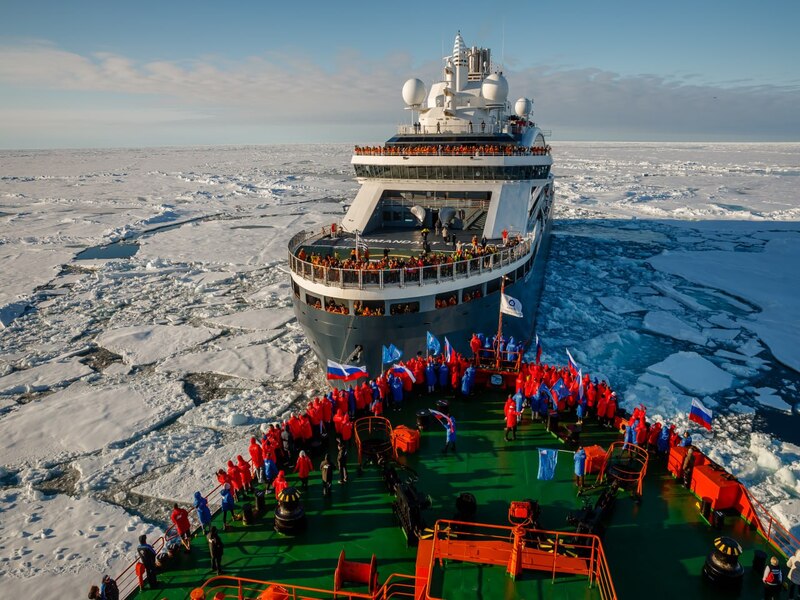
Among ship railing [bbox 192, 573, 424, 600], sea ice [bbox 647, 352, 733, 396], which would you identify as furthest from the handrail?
sea ice [bbox 647, 352, 733, 396]

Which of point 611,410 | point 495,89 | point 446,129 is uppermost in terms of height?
point 495,89

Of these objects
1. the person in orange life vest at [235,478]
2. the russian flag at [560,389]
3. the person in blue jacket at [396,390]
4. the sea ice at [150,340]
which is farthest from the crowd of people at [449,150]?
the person in orange life vest at [235,478]

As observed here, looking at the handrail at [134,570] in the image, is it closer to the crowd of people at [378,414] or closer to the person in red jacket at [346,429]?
the crowd of people at [378,414]

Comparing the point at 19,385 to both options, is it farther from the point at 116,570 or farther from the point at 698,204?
the point at 698,204

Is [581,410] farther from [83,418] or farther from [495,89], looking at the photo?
[495,89]

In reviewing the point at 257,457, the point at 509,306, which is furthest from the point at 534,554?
the point at 509,306

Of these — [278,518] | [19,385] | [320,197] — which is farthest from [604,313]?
[320,197]

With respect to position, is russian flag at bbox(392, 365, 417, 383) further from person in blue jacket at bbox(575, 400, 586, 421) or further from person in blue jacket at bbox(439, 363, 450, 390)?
person in blue jacket at bbox(575, 400, 586, 421)
